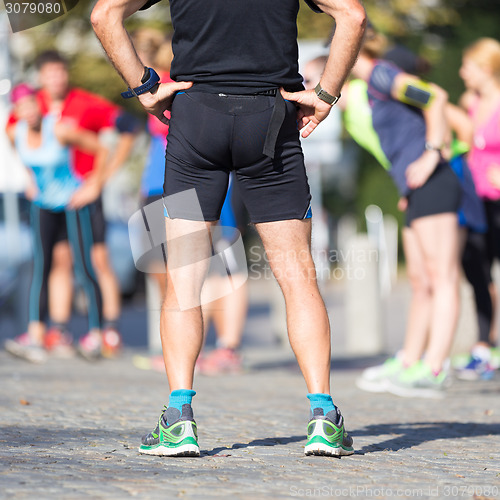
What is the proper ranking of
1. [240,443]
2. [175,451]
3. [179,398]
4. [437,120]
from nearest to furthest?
[175,451] < [179,398] < [240,443] < [437,120]

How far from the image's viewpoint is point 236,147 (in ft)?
13.4

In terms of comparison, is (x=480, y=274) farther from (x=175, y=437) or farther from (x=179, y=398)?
(x=175, y=437)

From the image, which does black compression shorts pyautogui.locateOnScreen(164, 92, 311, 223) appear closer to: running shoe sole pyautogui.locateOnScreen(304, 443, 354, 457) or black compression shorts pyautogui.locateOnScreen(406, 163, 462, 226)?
running shoe sole pyautogui.locateOnScreen(304, 443, 354, 457)

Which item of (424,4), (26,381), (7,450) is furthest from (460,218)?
(424,4)

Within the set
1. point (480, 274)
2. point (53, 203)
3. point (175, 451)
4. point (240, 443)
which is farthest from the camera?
point (53, 203)

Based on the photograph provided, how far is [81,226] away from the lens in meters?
8.96

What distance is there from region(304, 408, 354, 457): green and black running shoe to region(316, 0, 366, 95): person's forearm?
1254mm

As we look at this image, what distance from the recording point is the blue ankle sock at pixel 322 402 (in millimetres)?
4047

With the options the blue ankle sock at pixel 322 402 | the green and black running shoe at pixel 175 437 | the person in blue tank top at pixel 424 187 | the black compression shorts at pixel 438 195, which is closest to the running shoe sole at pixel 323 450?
the blue ankle sock at pixel 322 402

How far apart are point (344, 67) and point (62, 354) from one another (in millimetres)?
5431

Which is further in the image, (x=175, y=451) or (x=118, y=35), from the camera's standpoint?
(x=118, y=35)

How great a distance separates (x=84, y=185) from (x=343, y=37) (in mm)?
5406

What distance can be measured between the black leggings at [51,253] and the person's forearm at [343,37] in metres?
5.13

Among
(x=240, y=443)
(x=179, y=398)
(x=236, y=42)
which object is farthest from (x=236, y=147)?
(x=240, y=443)
